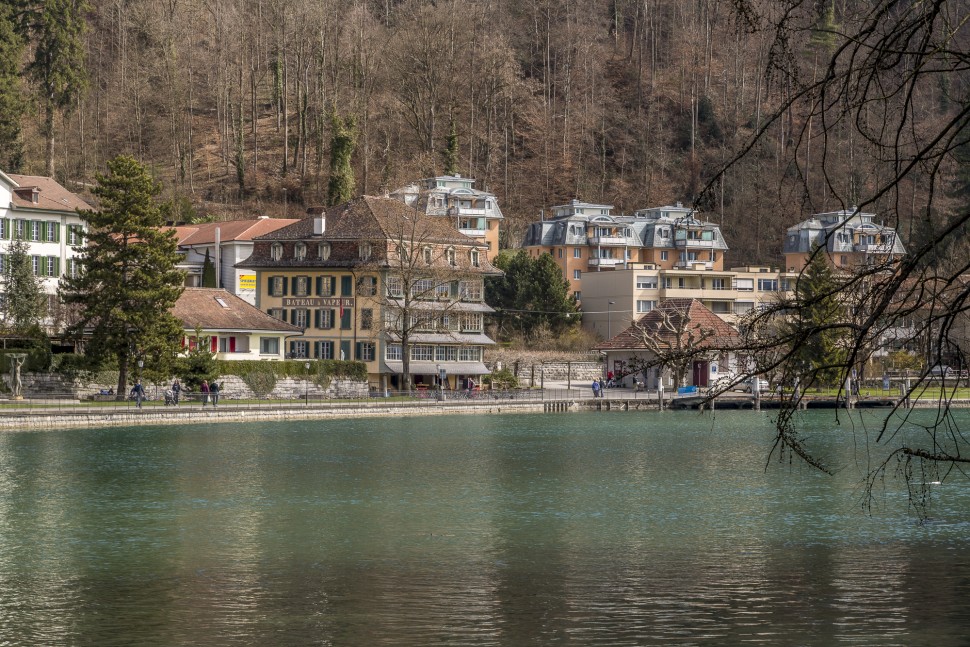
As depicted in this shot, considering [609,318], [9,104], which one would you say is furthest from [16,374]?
[609,318]

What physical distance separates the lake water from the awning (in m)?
35.6

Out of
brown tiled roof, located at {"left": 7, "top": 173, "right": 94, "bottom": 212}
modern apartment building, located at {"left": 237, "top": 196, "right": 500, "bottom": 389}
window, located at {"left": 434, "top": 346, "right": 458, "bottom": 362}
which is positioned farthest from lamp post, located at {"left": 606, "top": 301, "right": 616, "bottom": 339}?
brown tiled roof, located at {"left": 7, "top": 173, "right": 94, "bottom": 212}

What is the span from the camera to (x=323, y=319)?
88625mm

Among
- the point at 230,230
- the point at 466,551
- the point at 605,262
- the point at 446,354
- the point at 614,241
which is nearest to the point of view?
the point at 466,551

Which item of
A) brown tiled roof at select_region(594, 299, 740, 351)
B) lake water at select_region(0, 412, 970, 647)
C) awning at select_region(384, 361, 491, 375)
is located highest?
brown tiled roof at select_region(594, 299, 740, 351)

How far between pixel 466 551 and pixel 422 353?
6167cm

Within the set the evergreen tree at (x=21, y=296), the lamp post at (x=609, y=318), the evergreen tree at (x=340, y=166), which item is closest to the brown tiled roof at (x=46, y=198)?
the evergreen tree at (x=21, y=296)

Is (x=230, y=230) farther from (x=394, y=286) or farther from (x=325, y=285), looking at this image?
(x=394, y=286)

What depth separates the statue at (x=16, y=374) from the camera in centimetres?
6662

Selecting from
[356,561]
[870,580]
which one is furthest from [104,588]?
[870,580]

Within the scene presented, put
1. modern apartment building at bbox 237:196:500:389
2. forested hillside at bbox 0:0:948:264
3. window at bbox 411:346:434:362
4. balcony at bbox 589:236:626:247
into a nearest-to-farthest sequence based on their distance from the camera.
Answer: modern apartment building at bbox 237:196:500:389, window at bbox 411:346:434:362, forested hillside at bbox 0:0:948:264, balcony at bbox 589:236:626:247

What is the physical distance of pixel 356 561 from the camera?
25.8 meters

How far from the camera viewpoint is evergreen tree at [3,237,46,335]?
72625 mm

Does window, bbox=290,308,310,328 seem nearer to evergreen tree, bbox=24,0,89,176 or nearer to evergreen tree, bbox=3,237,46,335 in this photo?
evergreen tree, bbox=3,237,46,335
